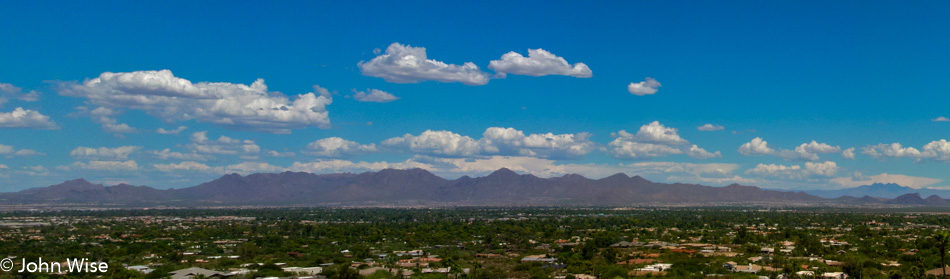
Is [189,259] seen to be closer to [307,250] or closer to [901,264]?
[307,250]

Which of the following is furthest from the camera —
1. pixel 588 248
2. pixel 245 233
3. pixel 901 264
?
pixel 245 233

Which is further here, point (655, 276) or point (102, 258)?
point (102, 258)

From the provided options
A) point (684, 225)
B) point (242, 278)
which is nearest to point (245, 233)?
point (242, 278)

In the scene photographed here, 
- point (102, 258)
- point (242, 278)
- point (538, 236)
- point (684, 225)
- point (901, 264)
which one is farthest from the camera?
point (684, 225)

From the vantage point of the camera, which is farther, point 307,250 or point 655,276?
point 307,250

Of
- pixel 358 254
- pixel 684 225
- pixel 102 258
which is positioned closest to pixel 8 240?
pixel 102 258

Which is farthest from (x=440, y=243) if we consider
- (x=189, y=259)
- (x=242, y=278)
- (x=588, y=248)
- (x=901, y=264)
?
(x=901, y=264)

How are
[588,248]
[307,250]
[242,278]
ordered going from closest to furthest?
[242,278] < [588,248] < [307,250]

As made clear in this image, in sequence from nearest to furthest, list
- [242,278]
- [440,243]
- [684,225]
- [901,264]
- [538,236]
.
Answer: [242,278]
[901,264]
[440,243]
[538,236]
[684,225]

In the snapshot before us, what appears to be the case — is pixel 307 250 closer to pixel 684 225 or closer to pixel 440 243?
pixel 440 243
